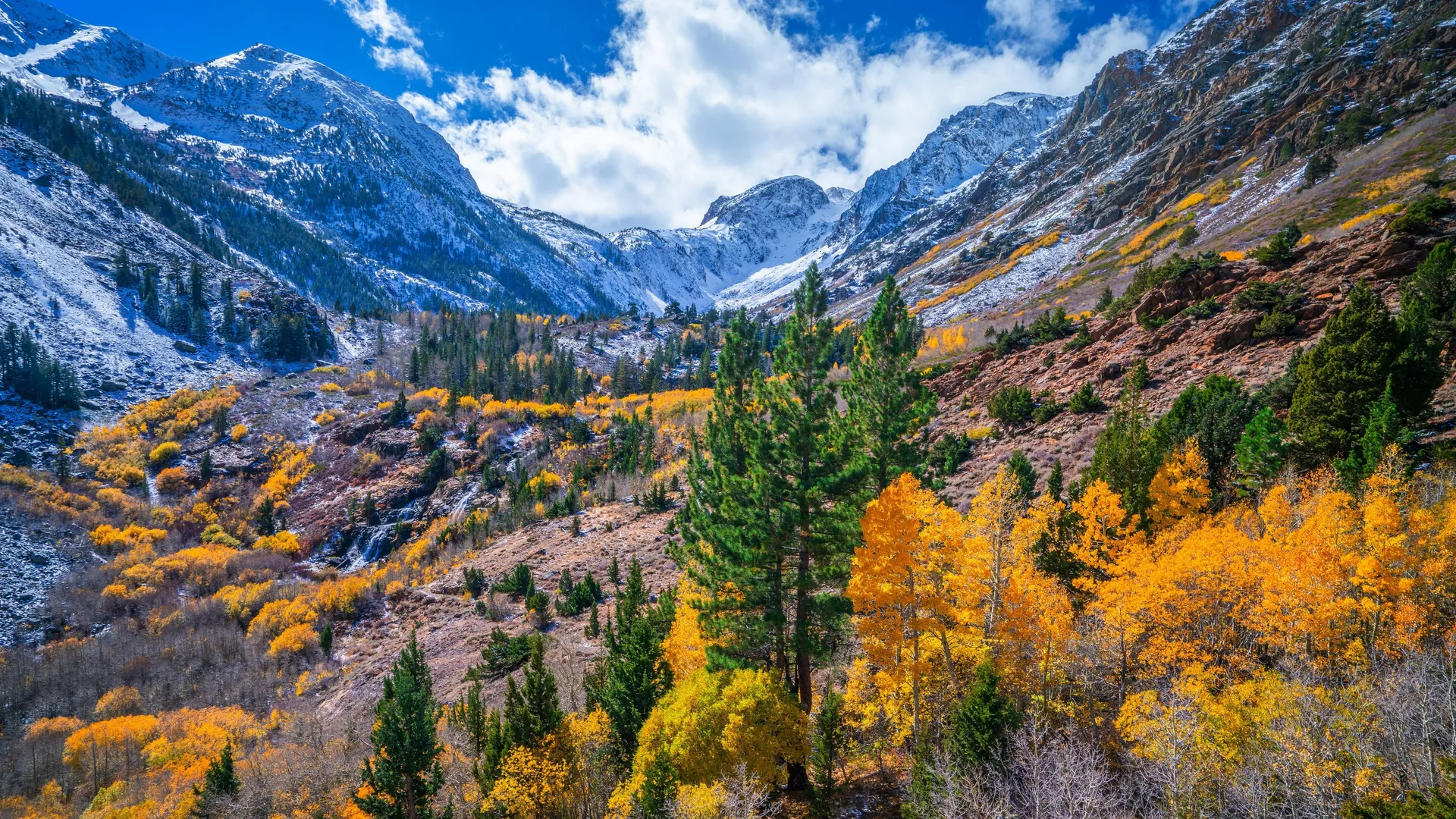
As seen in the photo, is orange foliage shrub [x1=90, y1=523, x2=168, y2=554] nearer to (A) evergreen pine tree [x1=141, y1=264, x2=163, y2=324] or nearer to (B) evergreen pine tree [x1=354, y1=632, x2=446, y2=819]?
(A) evergreen pine tree [x1=141, y1=264, x2=163, y2=324]

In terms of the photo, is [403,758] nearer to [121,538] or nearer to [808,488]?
[808,488]

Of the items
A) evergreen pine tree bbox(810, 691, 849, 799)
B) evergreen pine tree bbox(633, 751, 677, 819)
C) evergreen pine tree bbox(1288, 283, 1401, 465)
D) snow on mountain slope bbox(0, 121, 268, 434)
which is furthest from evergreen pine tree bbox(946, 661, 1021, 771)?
snow on mountain slope bbox(0, 121, 268, 434)

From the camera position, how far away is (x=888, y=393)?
2056cm

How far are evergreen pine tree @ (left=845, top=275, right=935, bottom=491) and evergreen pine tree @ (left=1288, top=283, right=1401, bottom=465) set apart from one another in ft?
57.5

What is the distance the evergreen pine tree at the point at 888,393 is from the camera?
20297 millimetres

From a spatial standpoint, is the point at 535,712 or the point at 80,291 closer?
the point at 535,712

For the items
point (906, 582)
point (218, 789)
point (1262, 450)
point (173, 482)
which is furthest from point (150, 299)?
point (1262, 450)

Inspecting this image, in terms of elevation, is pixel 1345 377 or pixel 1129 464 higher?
pixel 1345 377

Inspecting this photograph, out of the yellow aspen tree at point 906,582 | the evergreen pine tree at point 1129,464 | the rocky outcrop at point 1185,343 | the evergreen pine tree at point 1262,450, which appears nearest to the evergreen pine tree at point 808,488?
the yellow aspen tree at point 906,582

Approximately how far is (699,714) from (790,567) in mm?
5308

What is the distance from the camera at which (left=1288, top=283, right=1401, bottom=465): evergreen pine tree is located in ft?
76.0

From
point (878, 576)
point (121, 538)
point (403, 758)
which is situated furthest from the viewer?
point (121, 538)

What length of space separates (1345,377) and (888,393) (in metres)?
19.9

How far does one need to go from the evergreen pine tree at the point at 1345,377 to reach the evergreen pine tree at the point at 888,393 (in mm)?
17531
